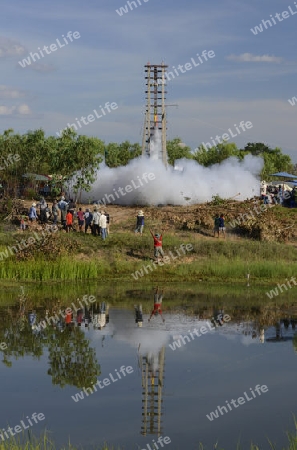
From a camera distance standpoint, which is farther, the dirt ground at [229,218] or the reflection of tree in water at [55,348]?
the dirt ground at [229,218]

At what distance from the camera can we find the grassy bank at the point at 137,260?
41344 mm

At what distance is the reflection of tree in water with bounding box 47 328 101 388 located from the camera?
22016 millimetres

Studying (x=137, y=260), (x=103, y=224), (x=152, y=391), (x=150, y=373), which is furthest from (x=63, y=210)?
(x=152, y=391)

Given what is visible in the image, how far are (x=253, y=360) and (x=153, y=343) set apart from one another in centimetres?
340

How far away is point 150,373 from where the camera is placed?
2277 centimetres

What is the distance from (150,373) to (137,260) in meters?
21.7

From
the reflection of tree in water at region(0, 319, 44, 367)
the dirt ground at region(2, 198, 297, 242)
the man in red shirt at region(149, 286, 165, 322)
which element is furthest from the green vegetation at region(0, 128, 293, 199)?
the reflection of tree in water at region(0, 319, 44, 367)

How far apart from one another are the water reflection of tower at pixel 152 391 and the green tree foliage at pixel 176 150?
73493 mm

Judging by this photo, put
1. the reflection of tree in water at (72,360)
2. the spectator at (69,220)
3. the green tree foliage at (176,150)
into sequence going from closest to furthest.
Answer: the reflection of tree in water at (72,360), the spectator at (69,220), the green tree foliage at (176,150)

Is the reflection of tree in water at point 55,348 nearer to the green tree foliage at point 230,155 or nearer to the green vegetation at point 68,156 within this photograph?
the green vegetation at point 68,156

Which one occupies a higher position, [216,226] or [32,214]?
[32,214]

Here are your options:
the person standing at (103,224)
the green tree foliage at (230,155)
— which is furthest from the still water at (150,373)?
the green tree foliage at (230,155)

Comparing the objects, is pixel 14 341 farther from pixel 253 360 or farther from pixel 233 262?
pixel 233 262

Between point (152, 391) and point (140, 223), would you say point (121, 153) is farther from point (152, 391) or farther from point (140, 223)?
point (152, 391)
